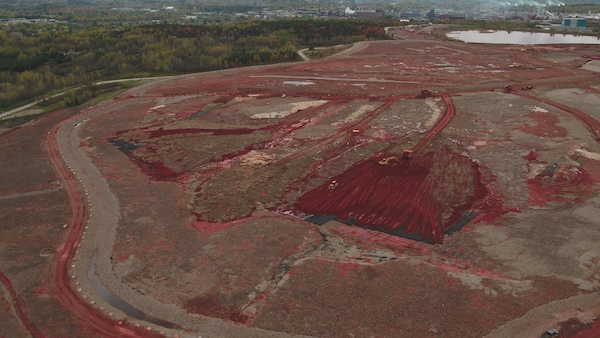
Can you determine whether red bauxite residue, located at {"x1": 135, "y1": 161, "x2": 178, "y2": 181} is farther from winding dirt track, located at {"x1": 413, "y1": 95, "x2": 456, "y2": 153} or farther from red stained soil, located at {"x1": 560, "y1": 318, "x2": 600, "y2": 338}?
red stained soil, located at {"x1": 560, "y1": 318, "x2": 600, "y2": 338}

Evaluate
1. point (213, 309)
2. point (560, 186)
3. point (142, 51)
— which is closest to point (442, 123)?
point (560, 186)

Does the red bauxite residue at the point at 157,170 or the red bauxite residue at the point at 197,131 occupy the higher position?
the red bauxite residue at the point at 197,131

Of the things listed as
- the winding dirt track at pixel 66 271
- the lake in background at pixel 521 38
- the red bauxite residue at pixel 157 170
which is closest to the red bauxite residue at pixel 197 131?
the red bauxite residue at pixel 157 170

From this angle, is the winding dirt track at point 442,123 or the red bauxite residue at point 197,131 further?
the red bauxite residue at point 197,131

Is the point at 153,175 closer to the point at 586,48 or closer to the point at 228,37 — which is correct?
the point at 228,37

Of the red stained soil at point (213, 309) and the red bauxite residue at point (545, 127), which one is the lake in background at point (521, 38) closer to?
the red bauxite residue at point (545, 127)

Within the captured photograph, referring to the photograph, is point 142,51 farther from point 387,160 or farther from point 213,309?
point 213,309
